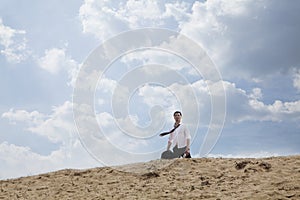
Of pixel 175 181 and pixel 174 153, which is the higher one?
pixel 174 153

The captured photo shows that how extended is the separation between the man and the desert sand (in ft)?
1.20

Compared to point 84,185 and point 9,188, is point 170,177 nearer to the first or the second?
point 84,185

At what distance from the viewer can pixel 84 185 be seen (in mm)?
14742

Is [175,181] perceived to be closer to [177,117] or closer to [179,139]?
[179,139]

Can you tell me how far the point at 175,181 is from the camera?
13711 millimetres

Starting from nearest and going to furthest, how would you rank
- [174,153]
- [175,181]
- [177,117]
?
[175,181], [177,117], [174,153]

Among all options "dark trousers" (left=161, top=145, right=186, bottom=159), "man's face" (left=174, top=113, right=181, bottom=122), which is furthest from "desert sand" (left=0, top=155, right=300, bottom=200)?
"man's face" (left=174, top=113, right=181, bottom=122)

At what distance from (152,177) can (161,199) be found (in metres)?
2.28

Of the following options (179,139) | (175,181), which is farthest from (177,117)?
(175,181)

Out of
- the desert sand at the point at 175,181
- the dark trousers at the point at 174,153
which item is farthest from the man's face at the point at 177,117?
the desert sand at the point at 175,181

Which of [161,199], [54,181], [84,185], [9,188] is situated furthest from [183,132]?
[9,188]

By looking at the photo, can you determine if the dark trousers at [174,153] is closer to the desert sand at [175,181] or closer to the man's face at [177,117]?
the desert sand at [175,181]

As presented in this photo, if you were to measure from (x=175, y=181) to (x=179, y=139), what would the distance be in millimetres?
1506

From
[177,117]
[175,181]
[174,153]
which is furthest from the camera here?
[174,153]
